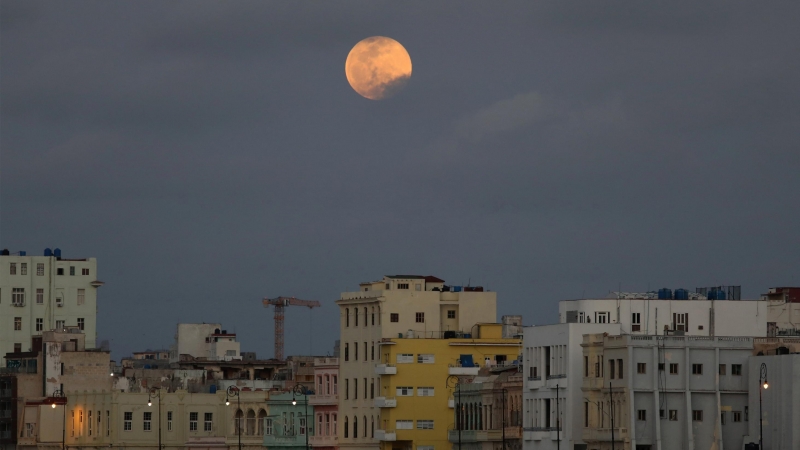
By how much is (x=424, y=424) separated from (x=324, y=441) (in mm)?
13283

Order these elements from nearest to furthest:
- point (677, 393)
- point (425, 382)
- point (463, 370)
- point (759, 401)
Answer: point (759, 401), point (677, 393), point (463, 370), point (425, 382)

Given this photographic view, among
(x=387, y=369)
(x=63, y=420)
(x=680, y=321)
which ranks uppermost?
(x=680, y=321)

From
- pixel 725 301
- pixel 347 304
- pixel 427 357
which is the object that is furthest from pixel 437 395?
pixel 725 301

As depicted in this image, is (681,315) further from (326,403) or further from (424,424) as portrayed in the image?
(326,403)

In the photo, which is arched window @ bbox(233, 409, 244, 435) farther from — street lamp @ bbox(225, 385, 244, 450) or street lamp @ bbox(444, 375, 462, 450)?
street lamp @ bbox(444, 375, 462, 450)

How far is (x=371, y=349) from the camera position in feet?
525

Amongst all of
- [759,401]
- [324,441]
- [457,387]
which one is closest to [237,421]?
[324,441]

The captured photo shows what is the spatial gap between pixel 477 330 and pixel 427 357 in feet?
18.2

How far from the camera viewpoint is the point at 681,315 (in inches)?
5162

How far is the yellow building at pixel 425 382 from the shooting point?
504ft

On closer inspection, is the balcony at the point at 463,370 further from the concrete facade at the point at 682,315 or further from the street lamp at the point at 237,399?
the street lamp at the point at 237,399

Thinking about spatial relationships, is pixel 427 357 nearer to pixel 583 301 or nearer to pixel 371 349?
pixel 371 349

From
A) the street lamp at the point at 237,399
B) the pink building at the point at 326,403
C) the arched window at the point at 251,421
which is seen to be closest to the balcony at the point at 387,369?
the pink building at the point at 326,403

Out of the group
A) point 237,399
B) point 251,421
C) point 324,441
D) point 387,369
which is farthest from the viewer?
point 251,421
